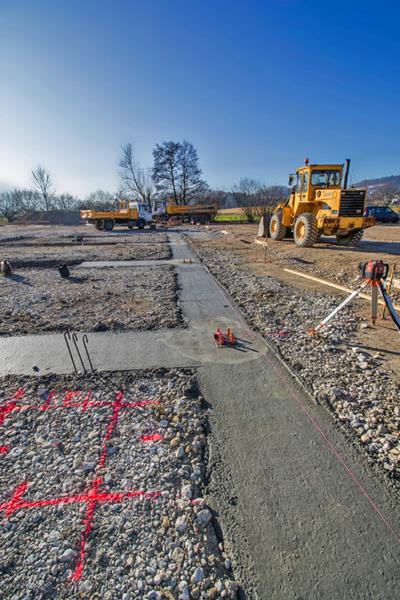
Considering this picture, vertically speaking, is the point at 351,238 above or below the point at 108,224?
below

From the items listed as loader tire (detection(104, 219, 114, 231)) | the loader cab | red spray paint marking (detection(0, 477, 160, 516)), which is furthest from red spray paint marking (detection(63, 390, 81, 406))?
loader tire (detection(104, 219, 114, 231))

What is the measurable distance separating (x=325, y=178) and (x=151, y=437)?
12717mm

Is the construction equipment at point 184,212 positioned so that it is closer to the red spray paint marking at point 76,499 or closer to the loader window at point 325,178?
the loader window at point 325,178

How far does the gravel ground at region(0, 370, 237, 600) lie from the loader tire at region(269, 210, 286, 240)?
12762mm

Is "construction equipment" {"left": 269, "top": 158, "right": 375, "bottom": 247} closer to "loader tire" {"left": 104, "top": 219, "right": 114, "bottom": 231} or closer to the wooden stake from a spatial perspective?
the wooden stake

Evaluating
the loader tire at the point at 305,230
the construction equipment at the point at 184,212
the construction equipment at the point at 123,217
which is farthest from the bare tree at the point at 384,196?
the loader tire at the point at 305,230

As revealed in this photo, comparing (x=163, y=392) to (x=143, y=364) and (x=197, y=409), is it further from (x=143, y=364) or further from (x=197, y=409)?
(x=143, y=364)

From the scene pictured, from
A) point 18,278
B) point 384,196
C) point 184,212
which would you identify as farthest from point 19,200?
point 384,196

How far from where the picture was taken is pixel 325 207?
36.5 feet

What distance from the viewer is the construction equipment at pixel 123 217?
27.1m

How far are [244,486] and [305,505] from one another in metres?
0.45

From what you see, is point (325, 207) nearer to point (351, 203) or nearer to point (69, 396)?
point (351, 203)

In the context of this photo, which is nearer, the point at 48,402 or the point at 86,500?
the point at 86,500

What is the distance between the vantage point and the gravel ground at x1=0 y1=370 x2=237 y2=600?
1.53 meters
